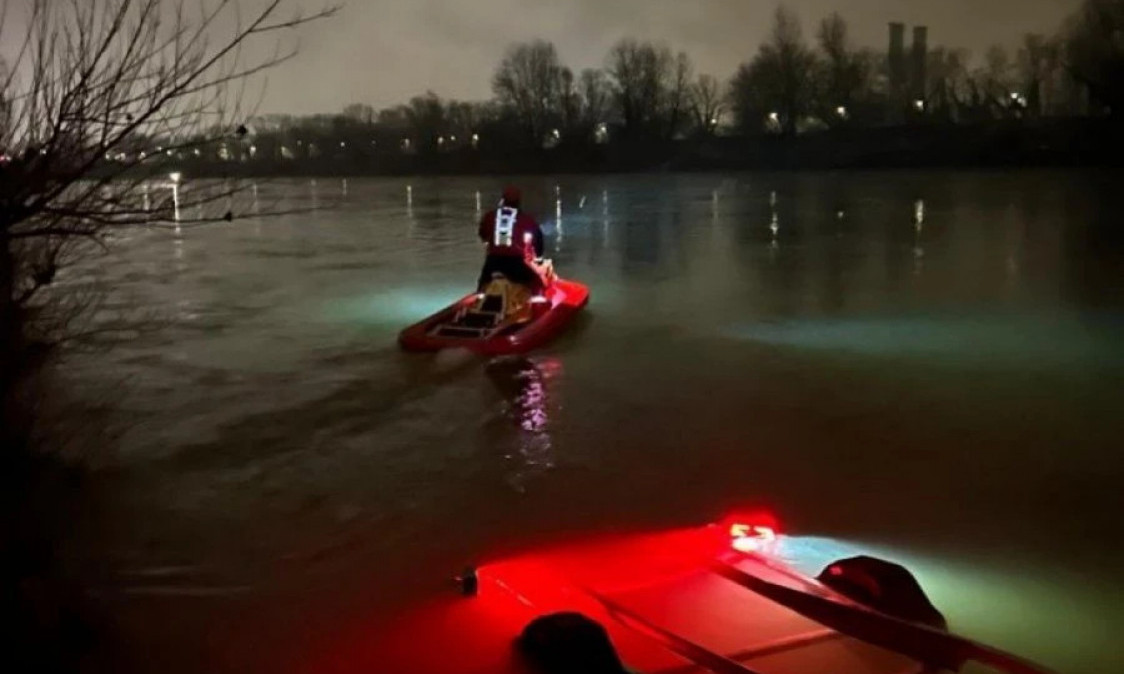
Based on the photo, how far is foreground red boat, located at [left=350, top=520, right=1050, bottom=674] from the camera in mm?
4969

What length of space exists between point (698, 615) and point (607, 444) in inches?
182

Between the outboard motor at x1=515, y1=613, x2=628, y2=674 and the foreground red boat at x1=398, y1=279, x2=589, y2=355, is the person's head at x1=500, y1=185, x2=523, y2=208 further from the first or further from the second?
the outboard motor at x1=515, y1=613, x2=628, y2=674

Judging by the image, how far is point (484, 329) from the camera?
14.2 meters

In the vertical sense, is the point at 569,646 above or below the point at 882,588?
above

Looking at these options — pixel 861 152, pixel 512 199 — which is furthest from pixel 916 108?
→ pixel 512 199

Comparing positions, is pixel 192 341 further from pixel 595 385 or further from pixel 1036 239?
pixel 1036 239

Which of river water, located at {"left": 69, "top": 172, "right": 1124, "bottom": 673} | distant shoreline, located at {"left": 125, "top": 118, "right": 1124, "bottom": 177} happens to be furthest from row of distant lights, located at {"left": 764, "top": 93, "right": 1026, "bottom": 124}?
river water, located at {"left": 69, "top": 172, "right": 1124, "bottom": 673}

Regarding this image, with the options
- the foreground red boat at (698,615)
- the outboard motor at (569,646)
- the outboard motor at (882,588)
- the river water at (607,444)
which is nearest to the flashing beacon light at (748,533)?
the foreground red boat at (698,615)

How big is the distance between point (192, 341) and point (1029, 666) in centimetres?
1335

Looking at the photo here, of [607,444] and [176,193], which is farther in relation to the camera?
Answer: [607,444]

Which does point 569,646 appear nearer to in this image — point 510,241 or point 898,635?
point 898,635

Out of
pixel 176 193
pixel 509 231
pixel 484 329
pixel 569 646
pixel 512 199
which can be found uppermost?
pixel 176 193

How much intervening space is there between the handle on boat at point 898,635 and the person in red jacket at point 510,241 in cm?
953

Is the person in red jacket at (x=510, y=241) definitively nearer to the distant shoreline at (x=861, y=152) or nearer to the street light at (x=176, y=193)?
the street light at (x=176, y=193)
